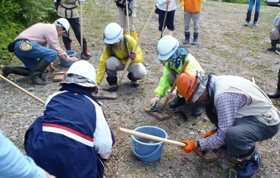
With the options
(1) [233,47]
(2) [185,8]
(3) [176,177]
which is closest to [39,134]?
(3) [176,177]

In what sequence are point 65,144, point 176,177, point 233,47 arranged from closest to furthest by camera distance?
point 65,144
point 176,177
point 233,47

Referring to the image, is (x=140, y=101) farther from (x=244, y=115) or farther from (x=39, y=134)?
(x=39, y=134)

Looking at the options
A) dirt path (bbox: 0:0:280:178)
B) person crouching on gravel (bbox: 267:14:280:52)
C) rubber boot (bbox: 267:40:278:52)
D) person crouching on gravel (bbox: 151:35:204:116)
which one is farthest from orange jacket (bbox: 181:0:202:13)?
person crouching on gravel (bbox: 151:35:204:116)

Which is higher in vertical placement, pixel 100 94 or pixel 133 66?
pixel 133 66

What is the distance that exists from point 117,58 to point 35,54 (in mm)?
1367

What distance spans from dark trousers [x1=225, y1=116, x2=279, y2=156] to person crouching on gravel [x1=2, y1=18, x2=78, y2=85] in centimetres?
336

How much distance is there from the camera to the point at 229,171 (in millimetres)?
3365

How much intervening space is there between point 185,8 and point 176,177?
4.75m

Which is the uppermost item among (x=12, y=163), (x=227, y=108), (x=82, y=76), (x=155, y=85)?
(x=12, y=163)

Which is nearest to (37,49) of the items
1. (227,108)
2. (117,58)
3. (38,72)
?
(38,72)

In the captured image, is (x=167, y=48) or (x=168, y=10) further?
(x=168, y=10)

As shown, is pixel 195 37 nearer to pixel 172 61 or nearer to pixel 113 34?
pixel 113 34

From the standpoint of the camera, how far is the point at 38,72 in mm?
5250

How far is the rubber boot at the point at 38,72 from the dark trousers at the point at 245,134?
339 cm
